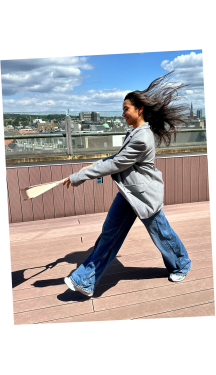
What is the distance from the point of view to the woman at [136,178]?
2.30m

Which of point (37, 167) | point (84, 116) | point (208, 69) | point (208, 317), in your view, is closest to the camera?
point (208, 69)

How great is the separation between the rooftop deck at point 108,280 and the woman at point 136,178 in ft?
0.78

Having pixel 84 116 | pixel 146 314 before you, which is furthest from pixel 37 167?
pixel 146 314

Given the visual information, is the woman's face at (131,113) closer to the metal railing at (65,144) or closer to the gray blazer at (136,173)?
the gray blazer at (136,173)

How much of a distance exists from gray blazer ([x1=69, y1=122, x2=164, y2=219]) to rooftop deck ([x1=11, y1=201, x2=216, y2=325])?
0.73 m

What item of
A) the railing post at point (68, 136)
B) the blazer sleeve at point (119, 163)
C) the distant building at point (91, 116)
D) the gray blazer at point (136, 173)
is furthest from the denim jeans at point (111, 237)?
the distant building at point (91, 116)

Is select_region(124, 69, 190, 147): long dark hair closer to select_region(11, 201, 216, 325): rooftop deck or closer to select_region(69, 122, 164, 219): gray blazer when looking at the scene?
select_region(69, 122, 164, 219): gray blazer

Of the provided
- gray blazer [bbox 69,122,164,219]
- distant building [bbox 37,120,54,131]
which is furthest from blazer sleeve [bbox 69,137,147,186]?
distant building [bbox 37,120,54,131]

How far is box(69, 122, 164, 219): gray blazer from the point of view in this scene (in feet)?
7.47

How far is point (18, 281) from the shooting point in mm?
2977

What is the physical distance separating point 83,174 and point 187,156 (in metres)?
3.55

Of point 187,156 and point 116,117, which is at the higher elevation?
point 116,117

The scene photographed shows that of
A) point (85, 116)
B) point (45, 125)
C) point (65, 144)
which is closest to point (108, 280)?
point (65, 144)

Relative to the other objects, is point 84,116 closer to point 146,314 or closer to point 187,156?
point 187,156
